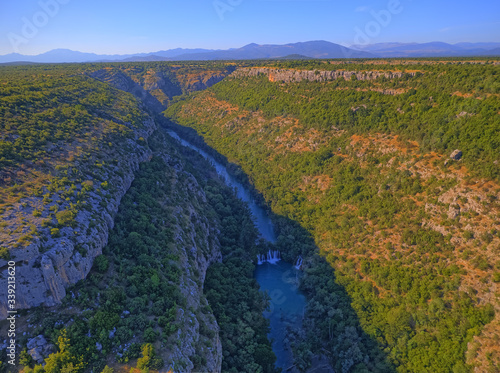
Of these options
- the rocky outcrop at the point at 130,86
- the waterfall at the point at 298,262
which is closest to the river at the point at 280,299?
the waterfall at the point at 298,262

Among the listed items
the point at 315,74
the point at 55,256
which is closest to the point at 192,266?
the point at 55,256

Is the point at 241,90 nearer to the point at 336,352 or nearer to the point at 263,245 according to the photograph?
the point at 263,245

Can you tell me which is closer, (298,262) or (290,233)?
(298,262)

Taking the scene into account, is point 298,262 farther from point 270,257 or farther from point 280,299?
point 280,299

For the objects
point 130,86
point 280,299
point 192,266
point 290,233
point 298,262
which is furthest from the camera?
point 130,86

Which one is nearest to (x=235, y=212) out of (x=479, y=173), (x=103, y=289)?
(x=103, y=289)

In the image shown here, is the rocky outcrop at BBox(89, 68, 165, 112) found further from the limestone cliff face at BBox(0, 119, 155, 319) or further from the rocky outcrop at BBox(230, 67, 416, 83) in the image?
the limestone cliff face at BBox(0, 119, 155, 319)

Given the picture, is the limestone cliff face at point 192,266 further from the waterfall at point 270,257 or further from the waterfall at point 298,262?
the waterfall at point 298,262
